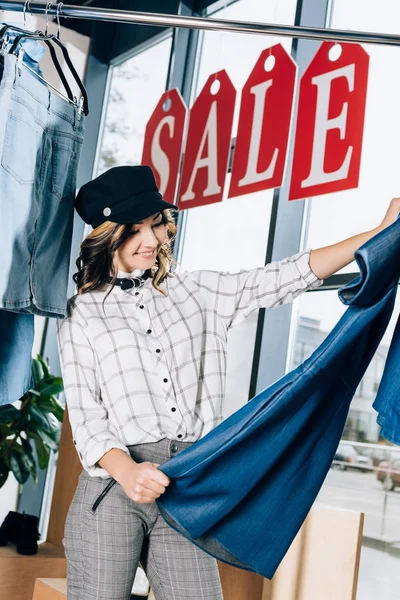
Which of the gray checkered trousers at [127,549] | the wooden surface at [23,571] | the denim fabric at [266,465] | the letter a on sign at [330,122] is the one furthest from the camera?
the wooden surface at [23,571]

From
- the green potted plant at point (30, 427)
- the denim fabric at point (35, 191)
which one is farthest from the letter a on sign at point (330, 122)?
the green potted plant at point (30, 427)

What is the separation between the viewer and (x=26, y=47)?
192cm

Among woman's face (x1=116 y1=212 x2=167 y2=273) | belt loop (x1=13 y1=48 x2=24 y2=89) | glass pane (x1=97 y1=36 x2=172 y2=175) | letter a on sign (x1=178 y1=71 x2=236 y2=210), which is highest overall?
glass pane (x1=97 y1=36 x2=172 y2=175)

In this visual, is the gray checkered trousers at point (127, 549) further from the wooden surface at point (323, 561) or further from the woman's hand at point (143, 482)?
the wooden surface at point (323, 561)

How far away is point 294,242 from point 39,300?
5.33 ft

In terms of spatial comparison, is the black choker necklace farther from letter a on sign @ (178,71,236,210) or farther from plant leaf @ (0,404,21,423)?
plant leaf @ (0,404,21,423)

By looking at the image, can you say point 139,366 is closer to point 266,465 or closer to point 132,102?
point 266,465

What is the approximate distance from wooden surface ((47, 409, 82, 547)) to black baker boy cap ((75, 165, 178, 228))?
1.85m

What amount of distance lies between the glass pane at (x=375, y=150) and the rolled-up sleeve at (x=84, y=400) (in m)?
1.41

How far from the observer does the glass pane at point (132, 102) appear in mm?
4680

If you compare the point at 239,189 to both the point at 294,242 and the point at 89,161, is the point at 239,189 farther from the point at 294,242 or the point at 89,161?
the point at 89,161

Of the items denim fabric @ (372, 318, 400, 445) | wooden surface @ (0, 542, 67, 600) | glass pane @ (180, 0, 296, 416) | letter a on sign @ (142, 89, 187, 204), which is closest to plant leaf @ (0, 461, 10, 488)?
wooden surface @ (0, 542, 67, 600)

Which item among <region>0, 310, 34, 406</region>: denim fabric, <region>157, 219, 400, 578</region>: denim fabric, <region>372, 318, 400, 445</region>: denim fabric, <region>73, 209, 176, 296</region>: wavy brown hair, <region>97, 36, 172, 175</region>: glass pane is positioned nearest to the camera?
<region>372, 318, 400, 445</region>: denim fabric

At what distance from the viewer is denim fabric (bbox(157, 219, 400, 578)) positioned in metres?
1.52
